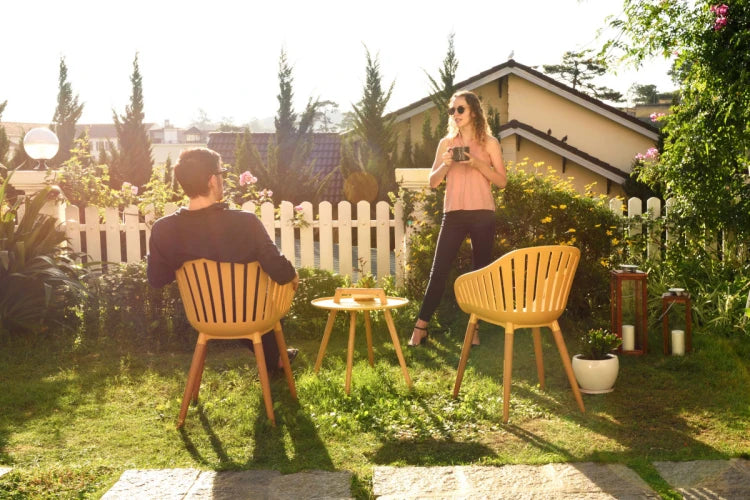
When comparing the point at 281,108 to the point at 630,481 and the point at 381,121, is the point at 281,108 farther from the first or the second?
the point at 630,481

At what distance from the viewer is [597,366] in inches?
171

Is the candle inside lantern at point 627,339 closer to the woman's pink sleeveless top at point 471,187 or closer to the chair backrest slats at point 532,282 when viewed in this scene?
the woman's pink sleeveless top at point 471,187

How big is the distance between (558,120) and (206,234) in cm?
1324

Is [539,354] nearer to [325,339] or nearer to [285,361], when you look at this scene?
[325,339]

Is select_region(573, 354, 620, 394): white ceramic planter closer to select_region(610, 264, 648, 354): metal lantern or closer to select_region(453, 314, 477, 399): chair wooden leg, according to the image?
select_region(453, 314, 477, 399): chair wooden leg

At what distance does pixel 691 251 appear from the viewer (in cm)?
694

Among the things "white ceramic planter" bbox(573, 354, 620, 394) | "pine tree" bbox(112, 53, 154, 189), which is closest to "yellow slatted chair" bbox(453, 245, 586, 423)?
"white ceramic planter" bbox(573, 354, 620, 394)

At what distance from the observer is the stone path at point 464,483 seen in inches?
114

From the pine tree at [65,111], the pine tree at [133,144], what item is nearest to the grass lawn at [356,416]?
the pine tree at [133,144]

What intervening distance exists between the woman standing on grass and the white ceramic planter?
1.16 metres

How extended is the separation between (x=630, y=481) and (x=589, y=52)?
459 cm

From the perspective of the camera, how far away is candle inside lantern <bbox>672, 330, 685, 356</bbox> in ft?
17.4

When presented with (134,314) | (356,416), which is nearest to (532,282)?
(356,416)

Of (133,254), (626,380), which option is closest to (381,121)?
(133,254)
